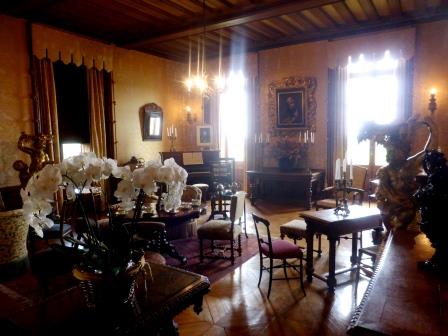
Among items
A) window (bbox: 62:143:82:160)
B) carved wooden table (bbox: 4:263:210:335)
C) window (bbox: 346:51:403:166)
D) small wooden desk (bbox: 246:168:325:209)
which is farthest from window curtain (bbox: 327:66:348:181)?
Answer: carved wooden table (bbox: 4:263:210:335)

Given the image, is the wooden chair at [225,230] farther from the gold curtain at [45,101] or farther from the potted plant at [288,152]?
the potted plant at [288,152]

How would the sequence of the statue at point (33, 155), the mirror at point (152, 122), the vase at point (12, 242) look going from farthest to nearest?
the mirror at point (152, 122) → the statue at point (33, 155) → the vase at point (12, 242)

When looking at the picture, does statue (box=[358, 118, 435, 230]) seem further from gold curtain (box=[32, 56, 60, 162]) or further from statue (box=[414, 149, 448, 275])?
gold curtain (box=[32, 56, 60, 162])

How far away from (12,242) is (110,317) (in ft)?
10.1

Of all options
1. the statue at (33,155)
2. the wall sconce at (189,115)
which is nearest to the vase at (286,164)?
the wall sconce at (189,115)

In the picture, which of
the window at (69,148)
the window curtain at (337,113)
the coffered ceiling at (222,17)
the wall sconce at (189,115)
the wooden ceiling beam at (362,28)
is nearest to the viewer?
the coffered ceiling at (222,17)

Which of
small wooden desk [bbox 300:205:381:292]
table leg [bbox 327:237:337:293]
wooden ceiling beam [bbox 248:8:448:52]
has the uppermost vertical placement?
wooden ceiling beam [bbox 248:8:448:52]

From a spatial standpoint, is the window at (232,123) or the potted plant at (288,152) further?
the window at (232,123)

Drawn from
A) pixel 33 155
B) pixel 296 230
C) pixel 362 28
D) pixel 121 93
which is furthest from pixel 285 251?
pixel 121 93

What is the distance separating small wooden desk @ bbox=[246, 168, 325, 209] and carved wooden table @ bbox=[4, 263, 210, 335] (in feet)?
17.3

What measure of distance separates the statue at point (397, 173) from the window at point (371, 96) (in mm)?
4537

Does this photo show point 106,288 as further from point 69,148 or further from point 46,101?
point 69,148

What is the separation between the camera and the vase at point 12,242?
363 centimetres

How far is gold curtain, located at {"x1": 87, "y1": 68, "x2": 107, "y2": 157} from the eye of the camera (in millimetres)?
6500
